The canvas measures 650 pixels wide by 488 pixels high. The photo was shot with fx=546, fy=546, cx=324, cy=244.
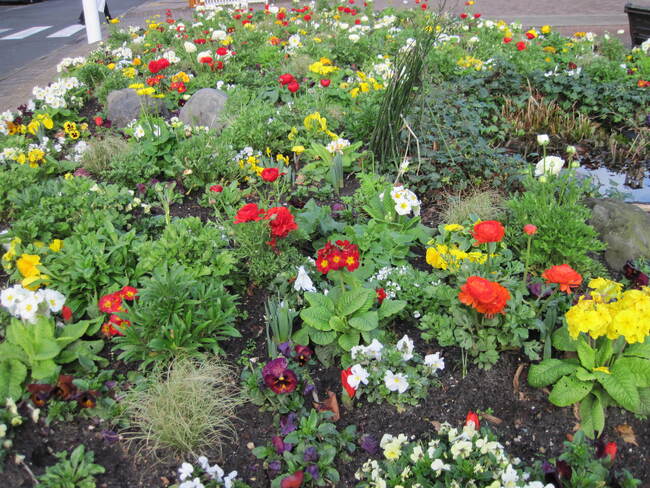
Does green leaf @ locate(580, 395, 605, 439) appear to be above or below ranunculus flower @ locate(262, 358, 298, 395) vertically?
below

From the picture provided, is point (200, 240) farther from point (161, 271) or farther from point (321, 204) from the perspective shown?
point (321, 204)

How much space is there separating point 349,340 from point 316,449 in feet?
1.81

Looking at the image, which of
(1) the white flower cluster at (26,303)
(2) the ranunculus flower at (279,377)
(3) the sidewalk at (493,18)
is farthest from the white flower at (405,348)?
(3) the sidewalk at (493,18)

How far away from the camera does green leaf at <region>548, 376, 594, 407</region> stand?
2.36m

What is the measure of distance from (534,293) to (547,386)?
0.46 meters

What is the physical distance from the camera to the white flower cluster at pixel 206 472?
6.82 feet

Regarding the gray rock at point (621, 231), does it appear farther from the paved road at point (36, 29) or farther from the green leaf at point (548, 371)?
the paved road at point (36, 29)

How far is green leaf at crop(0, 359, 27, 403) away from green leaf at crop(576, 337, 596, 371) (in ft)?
7.98

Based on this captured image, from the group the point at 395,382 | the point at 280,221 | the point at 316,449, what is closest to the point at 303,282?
the point at 280,221

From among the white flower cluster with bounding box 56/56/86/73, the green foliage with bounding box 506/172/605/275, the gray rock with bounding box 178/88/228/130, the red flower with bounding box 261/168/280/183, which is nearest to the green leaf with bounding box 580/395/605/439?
the green foliage with bounding box 506/172/605/275

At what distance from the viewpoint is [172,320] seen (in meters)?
2.55

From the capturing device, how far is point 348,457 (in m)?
2.28

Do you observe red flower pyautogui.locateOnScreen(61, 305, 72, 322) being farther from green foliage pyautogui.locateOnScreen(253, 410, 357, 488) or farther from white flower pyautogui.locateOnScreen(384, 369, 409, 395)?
white flower pyautogui.locateOnScreen(384, 369, 409, 395)

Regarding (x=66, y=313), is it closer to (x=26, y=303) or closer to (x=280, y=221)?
(x=26, y=303)
